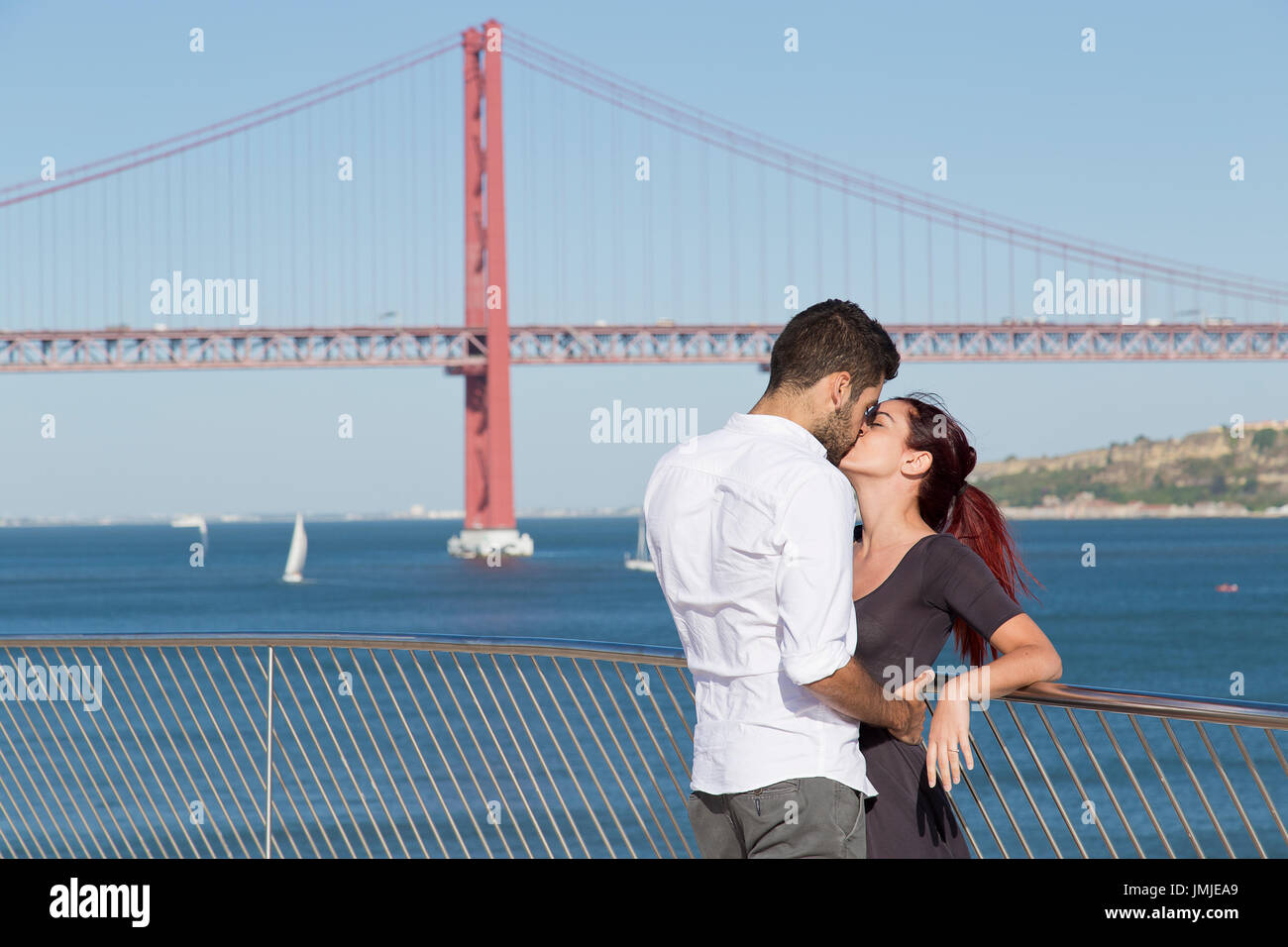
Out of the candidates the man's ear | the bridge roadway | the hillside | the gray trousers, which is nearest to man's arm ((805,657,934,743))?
the gray trousers

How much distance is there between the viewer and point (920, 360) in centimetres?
4406

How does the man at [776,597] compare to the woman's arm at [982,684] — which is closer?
the man at [776,597]

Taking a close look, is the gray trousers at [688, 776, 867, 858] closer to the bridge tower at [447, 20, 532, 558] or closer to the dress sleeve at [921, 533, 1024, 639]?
the dress sleeve at [921, 533, 1024, 639]

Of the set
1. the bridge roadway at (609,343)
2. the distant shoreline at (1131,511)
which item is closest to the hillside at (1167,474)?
the distant shoreline at (1131,511)

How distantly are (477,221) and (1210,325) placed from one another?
2620 centimetres

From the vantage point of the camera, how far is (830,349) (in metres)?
1.93

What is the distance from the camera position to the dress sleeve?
6.92ft

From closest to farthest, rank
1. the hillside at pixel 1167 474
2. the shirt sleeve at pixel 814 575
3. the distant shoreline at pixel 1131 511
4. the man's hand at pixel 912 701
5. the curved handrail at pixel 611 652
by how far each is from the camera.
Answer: the shirt sleeve at pixel 814 575 < the man's hand at pixel 912 701 < the curved handrail at pixel 611 652 < the hillside at pixel 1167 474 < the distant shoreline at pixel 1131 511

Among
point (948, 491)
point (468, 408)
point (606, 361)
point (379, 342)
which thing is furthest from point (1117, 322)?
point (948, 491)

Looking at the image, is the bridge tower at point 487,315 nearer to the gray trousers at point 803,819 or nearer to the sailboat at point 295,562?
the sailboat at point 295,562

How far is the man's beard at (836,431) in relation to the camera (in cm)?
195

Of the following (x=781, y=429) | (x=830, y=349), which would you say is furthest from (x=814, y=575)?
(x=830, y=349)

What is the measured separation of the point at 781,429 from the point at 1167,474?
113560 mm

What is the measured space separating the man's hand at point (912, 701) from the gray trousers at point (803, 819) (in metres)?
0.14
